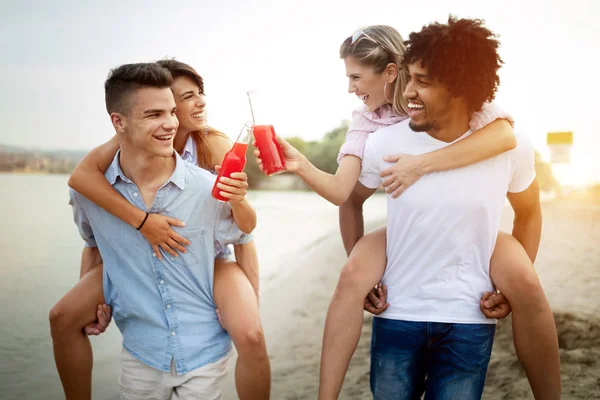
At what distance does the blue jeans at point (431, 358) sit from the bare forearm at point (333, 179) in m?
0.51

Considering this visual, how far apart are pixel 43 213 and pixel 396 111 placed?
4.51 meters

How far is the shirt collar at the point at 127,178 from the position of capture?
88.0 inches

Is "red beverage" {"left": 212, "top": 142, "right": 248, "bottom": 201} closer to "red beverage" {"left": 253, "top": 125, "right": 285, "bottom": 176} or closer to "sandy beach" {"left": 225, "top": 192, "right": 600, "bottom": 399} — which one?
"red beverage" {"left": 253, "top": 125, "right": 285, "bottom": 176}

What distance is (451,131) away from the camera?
6.88ft

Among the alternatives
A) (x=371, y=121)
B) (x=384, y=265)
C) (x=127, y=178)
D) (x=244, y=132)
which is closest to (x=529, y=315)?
(x=384, y=265)

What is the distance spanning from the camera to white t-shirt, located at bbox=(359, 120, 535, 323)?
2.03 meters

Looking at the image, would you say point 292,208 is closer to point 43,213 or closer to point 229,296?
point 43,213

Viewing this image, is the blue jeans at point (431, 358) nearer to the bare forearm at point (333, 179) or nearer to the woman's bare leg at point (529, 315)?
the woman's bare leg at point (529, 315)

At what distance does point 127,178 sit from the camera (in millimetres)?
2270

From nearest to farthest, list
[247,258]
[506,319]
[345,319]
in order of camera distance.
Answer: [345,319] → [247,258] → [506,319]

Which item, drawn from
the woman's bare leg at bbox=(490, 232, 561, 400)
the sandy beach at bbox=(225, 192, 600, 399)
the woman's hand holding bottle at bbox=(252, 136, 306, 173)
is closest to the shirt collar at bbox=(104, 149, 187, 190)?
the woman's hand holding bottle at bbox=(252, 136, 306, 173)

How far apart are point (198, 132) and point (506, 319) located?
81.3 inches

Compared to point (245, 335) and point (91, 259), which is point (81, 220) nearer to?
point (91, 259)

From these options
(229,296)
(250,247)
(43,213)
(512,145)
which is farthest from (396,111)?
(43,213)
